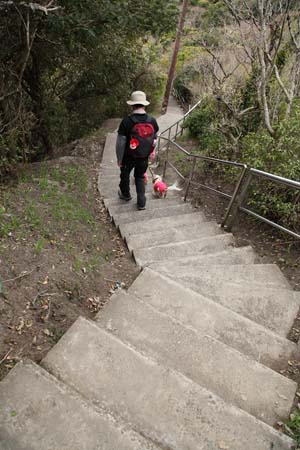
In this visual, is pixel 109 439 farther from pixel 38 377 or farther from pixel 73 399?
pixel 38 377

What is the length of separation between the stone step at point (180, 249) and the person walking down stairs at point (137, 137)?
149cm

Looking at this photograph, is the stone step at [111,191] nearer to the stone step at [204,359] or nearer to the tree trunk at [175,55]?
the stone step at [204,359]

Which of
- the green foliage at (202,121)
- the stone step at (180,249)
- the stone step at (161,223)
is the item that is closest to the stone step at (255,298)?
the stone step at (180,249)

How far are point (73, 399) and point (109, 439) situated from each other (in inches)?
10.2

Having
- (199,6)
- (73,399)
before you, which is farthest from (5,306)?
(199,6)

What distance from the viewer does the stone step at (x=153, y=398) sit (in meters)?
1.46

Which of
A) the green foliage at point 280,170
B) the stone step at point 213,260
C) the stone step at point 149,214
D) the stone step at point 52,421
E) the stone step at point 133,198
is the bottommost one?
the stone step at point 133,198

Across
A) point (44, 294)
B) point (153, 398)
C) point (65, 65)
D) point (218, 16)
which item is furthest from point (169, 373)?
point (218, 16)

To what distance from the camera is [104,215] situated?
4.75 metres

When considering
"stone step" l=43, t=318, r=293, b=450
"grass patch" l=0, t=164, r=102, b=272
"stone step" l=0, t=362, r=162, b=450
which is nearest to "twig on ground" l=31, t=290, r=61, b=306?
"grass patch" l=0, t=164, r=102, b=272

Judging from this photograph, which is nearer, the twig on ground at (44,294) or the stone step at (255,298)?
the twig on ground at (44,294)

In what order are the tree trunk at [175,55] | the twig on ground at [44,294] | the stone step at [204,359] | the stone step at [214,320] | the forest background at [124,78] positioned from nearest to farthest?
the stone step at [204,359] < the stone step at [214,320] < the twig on ground at [44,294] < the forest background at [124,78] < the tree trunk at [175,55]

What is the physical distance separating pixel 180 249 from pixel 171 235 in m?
0.44

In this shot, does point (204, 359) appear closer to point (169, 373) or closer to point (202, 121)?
point (169, 373)
